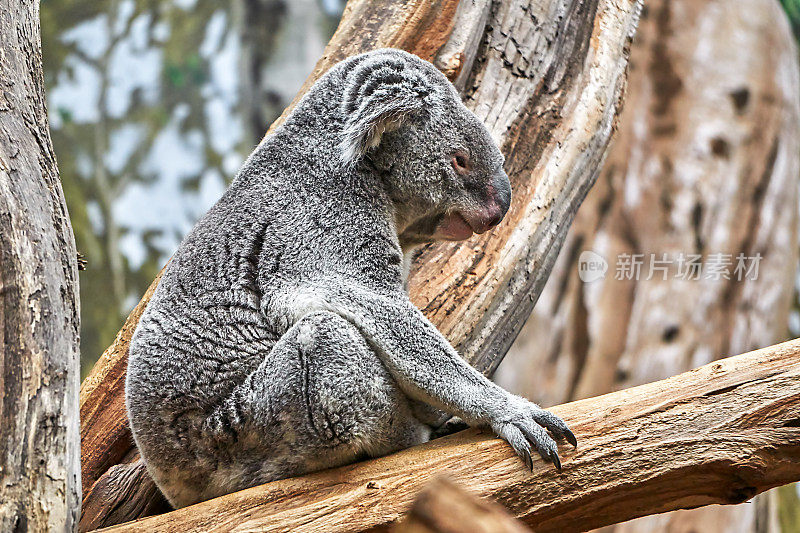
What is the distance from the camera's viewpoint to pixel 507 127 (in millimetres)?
3607

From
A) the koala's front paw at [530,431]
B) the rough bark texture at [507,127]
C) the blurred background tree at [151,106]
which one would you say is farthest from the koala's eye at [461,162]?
the blurred background tree at [151,106]

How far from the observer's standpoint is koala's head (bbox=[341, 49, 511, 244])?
275 cm

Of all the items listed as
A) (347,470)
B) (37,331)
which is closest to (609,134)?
(347,470)

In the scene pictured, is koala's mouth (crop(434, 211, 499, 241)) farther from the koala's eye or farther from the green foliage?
the green foliage

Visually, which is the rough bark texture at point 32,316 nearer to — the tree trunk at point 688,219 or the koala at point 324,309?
the koala at point 324,309

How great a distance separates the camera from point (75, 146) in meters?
9.80

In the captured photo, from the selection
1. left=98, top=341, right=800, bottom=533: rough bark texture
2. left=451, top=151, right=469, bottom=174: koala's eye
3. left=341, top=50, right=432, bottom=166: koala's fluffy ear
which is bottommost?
left=98, top=341, right=800, bottom=533: rough bark texture

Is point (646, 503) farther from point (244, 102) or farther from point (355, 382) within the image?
point (244, 102)

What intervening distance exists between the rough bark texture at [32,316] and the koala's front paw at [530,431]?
1.28 m

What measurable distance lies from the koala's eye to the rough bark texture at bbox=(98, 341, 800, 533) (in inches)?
39.6

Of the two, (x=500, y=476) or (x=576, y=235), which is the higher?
(x=576, y=235)

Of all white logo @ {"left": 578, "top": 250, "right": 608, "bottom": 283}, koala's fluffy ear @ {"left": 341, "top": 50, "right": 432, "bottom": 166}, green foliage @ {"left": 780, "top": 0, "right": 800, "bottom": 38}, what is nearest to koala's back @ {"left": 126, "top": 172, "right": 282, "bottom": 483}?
koala's fluffy ear @ {"left": 341, "top": 50, "right": 432, "bottom": 166}

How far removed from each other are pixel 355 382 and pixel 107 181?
856cm

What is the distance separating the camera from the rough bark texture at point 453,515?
1.06 meters
